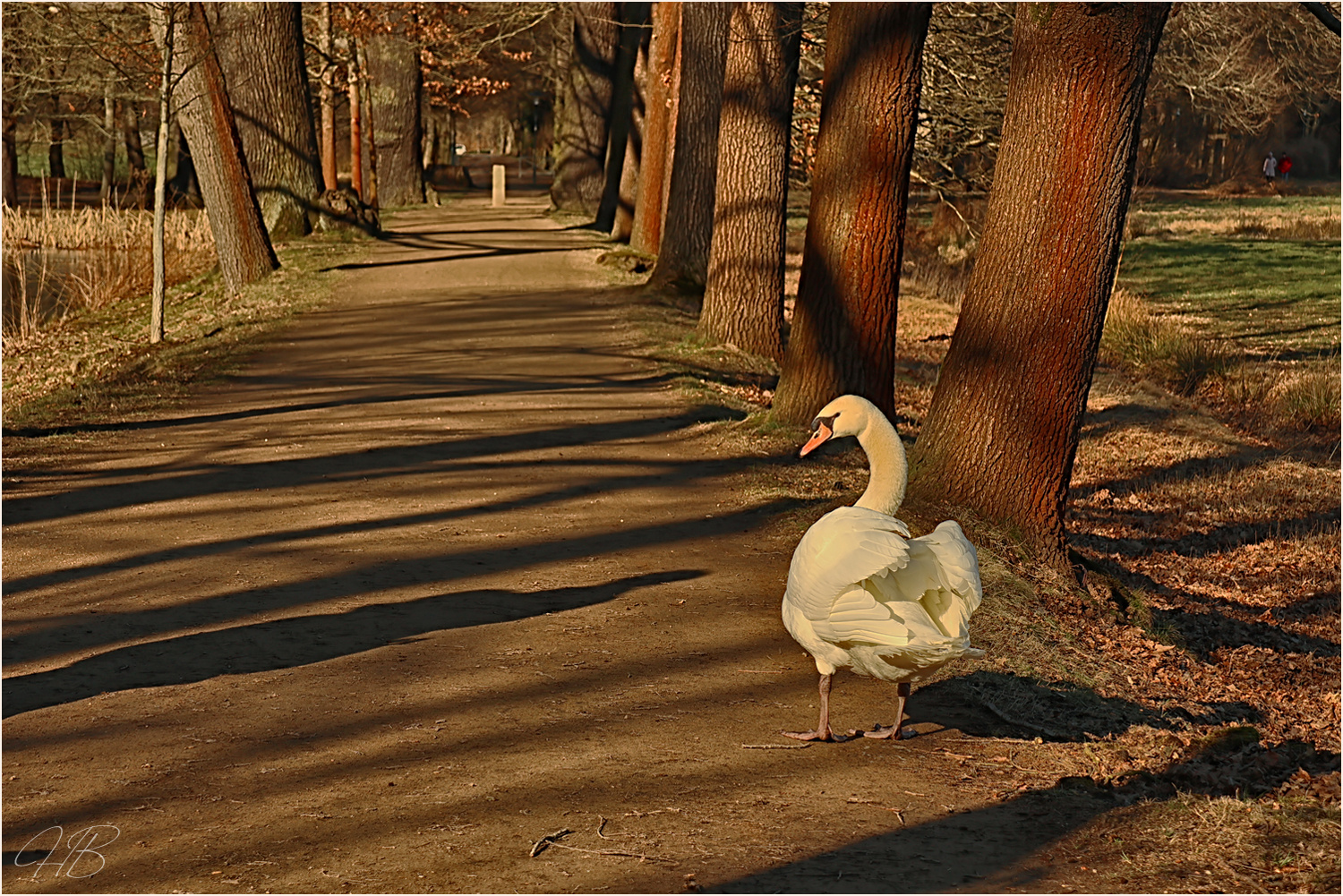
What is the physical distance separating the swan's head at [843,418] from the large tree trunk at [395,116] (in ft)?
105

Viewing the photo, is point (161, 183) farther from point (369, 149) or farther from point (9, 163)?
point (9, 163)

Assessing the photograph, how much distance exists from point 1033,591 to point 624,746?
3.28 meters

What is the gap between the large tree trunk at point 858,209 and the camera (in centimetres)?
1022

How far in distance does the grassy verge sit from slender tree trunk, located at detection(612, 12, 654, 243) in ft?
26.7

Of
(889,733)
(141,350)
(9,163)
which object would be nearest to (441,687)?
(889,733)

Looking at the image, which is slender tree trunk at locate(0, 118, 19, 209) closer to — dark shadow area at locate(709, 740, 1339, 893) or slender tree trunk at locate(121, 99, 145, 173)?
slender tree trunk at locate(121, 99, 145, 173)

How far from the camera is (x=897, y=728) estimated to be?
561 cm

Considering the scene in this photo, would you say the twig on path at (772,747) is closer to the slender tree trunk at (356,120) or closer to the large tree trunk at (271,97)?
the large tree trunk at (271,97)

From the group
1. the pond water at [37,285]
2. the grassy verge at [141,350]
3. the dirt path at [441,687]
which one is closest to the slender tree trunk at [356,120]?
the grassy verge at [141,350]

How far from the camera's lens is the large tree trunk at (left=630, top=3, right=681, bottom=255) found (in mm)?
23109

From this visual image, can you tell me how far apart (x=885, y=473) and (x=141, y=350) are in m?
12.0

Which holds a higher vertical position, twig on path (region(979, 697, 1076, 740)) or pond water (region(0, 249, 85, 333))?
pond water (region(0, 249, 85, 333))

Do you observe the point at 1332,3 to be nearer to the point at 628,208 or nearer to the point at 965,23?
the point at 965,23

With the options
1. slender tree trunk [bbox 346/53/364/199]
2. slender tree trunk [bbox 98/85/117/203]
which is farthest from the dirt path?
slender tree trunk [bbox 98/85/117/203]
